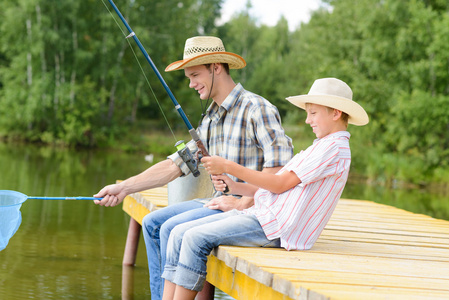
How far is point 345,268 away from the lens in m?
2.49

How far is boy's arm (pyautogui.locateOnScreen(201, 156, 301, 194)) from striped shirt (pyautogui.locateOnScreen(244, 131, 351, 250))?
32 mm

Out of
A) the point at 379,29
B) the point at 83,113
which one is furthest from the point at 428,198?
the point at 83,113

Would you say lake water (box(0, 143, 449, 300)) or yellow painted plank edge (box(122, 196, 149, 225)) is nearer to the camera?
lake water (box(0, 143, 449, 300))

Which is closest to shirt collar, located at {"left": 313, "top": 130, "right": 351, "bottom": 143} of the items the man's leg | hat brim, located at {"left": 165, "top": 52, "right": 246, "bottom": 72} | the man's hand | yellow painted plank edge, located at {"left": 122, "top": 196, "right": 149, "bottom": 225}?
hat brim, located at {"left": 165, "top": 52, "right": 246, "bottom": 72}

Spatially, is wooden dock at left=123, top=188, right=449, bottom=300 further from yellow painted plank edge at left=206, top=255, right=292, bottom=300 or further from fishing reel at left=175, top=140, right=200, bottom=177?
fishing reel at left=175, top=140, right=200, bottom=177

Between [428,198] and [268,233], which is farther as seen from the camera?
[428,198]

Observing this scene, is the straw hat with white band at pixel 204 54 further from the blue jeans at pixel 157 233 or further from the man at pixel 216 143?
the blue jeans at pixel 157 233

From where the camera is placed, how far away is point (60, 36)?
2250 centimetres

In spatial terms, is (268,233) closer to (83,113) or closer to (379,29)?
(379,29)

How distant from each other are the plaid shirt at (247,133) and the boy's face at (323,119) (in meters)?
0.32

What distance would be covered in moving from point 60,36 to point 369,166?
11595 millimetres

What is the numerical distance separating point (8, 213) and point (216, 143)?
1.06 m

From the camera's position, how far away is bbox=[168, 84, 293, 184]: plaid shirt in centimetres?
306

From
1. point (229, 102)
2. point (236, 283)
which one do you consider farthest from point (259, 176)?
point (229, 102)
